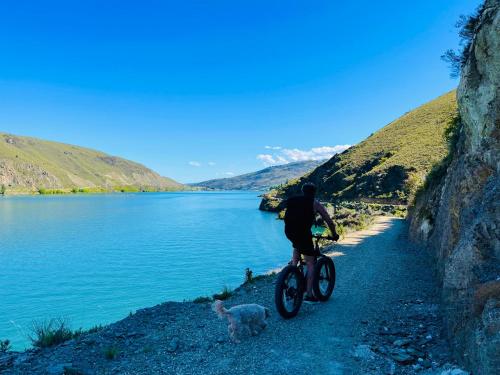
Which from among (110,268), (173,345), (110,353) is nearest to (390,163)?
(110,268)

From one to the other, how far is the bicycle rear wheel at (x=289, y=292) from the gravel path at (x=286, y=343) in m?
0.24

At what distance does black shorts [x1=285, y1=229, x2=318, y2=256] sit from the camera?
7555mm

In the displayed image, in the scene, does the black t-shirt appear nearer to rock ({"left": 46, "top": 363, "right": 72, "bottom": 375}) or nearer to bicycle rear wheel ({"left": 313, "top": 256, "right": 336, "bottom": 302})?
bicycle rear wheel ({"left": 313, "top": 256, "right": 336, "bottom": 302})

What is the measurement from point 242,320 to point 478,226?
458 cm

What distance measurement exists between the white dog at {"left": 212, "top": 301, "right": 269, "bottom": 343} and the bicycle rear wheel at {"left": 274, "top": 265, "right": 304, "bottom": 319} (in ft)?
1.63

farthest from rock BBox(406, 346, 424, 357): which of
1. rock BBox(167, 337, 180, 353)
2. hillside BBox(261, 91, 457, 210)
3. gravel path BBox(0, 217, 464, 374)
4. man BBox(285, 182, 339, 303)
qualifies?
hillside BBox(261, 91, 457, 210)

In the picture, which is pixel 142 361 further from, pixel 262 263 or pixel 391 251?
pixel 262 263

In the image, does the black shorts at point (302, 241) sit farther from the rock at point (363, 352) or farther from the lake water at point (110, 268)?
the lake water at point (110, 268)

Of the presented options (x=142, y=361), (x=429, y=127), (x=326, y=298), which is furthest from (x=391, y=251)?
(x=429, y=127)

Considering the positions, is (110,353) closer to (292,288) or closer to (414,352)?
(292,288)

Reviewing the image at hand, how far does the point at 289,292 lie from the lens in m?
7.63

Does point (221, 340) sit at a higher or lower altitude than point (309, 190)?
lower

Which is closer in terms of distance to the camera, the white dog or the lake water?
the white dog

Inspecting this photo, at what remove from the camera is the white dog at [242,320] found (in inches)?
270
